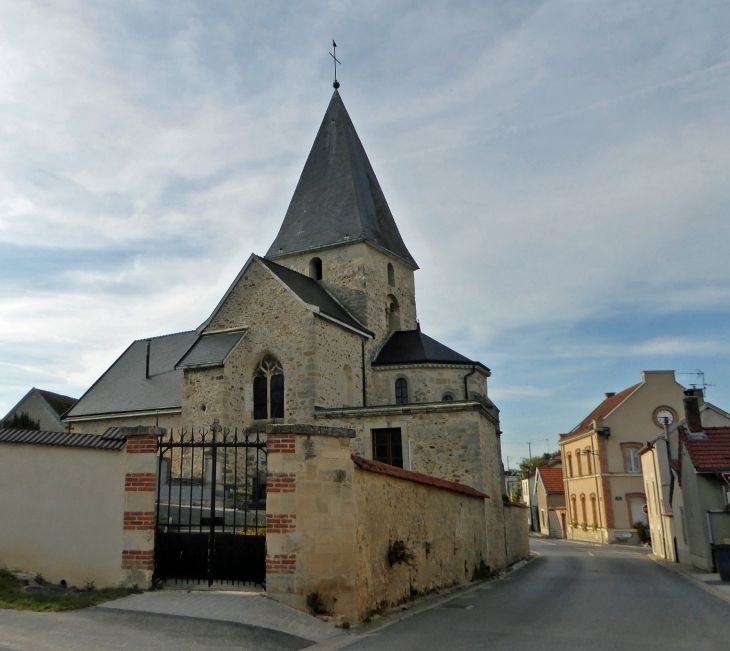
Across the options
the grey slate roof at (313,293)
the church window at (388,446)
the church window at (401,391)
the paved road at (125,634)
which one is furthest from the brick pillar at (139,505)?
the church window at (401,391)

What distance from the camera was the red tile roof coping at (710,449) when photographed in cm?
1728

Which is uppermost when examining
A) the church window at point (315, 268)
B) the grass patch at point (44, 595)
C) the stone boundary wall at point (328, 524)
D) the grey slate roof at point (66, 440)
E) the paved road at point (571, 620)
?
the church window at point (315, 268)

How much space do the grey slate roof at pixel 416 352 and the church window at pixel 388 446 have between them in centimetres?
600

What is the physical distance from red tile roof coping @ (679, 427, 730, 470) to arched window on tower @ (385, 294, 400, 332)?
13.5 m

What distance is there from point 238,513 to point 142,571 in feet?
20.1

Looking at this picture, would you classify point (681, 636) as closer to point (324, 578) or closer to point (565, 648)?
point (565, 648)

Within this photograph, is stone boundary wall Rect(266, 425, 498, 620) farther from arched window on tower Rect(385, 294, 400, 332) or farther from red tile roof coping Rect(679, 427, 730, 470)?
arched window on tower Rect(385, 294, 400, 332)

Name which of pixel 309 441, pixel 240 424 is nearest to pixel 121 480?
pixel 309 441

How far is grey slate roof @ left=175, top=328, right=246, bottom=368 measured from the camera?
22.4 metres

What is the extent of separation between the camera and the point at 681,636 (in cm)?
858

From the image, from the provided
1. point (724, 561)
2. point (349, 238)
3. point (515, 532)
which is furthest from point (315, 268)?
point (724, 561)

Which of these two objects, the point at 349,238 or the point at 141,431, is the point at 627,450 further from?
the point at 141,431

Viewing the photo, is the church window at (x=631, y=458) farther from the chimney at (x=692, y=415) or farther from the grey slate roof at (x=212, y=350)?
the grey slate roof at (x=212, y=350)

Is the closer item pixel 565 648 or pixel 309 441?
pixel 565 648
